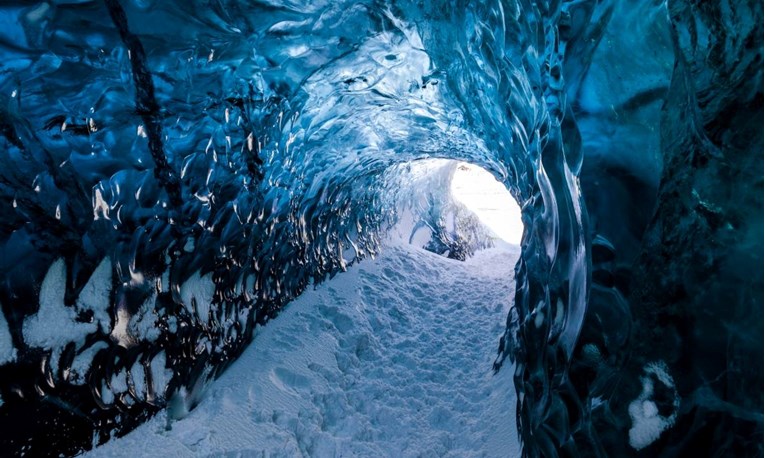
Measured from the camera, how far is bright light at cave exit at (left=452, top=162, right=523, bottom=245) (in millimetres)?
13211

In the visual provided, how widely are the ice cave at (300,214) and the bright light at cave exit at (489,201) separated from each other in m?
8.27

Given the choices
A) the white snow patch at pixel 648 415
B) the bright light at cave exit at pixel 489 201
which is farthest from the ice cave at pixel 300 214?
the bright light at cave exit at pixel 489 201

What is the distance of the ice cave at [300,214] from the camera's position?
1.29 metres

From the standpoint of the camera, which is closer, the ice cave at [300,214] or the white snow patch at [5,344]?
the ice cave at [300,214]

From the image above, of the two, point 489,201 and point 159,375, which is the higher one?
point 159,375

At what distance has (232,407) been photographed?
A: 10.3ft

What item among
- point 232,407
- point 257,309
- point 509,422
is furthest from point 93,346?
point 509,422

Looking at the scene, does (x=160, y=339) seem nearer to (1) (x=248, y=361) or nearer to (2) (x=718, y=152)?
(1) (x=248, y=361)

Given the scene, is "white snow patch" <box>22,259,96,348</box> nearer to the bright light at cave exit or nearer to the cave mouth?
the cave mouth

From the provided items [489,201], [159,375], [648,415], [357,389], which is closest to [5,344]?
[159,375]

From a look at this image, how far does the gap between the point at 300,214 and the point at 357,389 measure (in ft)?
7.66

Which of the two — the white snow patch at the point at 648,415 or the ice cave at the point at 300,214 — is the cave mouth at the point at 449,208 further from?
the white snow patch at the point at 648,415

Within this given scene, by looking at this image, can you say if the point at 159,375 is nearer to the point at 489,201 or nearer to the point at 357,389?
the point at 357,389

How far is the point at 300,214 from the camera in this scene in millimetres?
5180
